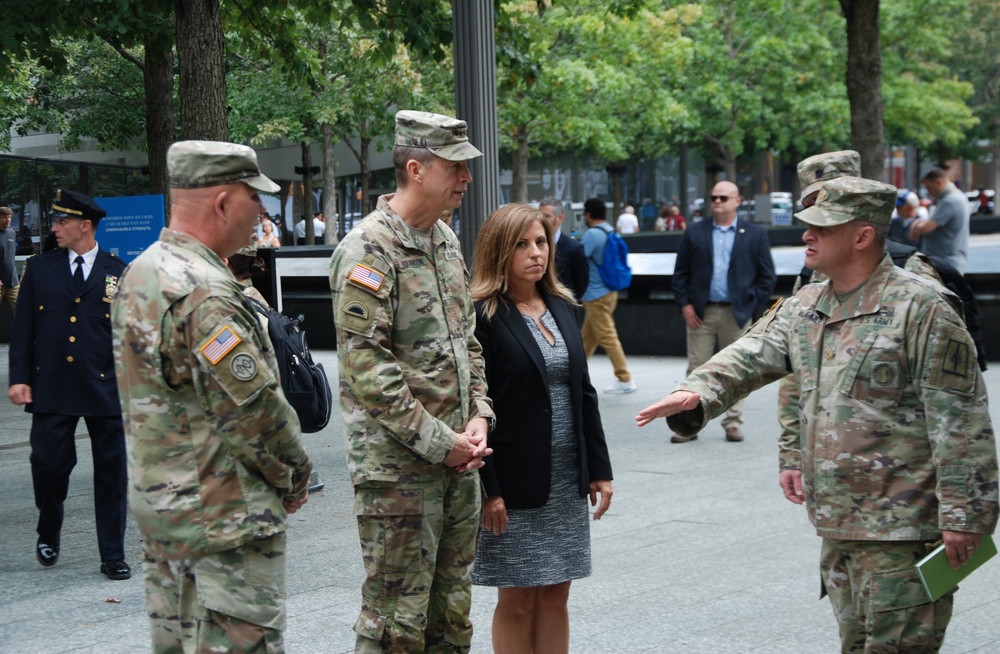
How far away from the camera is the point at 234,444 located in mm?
3113

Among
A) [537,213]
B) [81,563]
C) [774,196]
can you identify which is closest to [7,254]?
[81,563]

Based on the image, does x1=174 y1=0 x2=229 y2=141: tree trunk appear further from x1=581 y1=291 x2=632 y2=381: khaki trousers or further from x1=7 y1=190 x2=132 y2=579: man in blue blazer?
x1=581 y1=291 x2=632 y2=381: khaki trousers

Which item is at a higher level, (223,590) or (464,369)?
(464,369)

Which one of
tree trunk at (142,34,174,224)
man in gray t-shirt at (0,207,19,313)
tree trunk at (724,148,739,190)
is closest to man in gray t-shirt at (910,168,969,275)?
tree trunk at (142,34,174,224)

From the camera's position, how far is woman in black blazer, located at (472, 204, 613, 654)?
425cm

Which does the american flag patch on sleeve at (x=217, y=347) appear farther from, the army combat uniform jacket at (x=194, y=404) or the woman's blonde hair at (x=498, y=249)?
the woman's blonde hair at (x=498, y=249)

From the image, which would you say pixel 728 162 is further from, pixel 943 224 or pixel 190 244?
pixel 190 244

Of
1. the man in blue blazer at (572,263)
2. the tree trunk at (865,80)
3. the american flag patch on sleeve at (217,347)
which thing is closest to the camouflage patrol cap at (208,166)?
the american flag patch on sleeve at (217,347)

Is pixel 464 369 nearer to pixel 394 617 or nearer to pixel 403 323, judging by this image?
pixel 403 323

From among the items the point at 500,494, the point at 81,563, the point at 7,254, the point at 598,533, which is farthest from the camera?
the point at 7,254

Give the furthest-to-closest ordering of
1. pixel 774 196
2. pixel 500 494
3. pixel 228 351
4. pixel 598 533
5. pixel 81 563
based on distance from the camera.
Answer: pixel 774 196 < pixel 598 533 < pixel 81 563 < pixel 500 494 < pixel 228 351

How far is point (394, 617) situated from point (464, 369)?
2.62 ft

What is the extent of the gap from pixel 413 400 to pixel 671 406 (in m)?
0.79

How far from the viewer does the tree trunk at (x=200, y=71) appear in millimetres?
8641
